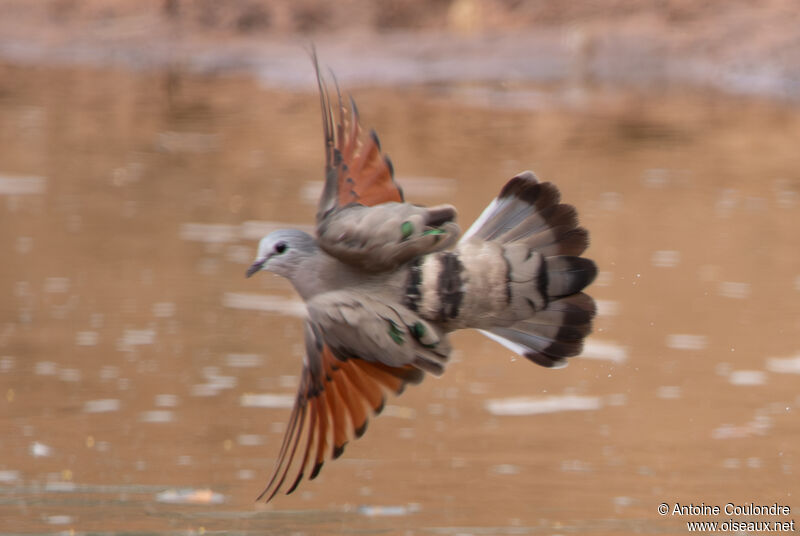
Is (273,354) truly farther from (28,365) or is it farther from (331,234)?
(331,234)

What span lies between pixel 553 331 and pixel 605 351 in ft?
12.4

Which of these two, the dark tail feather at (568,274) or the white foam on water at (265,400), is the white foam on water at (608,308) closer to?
the white foam on water at (265,400)

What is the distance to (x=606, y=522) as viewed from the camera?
17.4 feet

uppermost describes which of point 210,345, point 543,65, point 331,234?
point 331,234

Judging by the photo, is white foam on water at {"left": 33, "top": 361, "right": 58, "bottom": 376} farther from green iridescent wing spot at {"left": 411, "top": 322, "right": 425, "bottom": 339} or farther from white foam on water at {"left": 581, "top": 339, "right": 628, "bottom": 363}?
green iridescent wing spot at {"left": 411, "top": 322, "right": 425, "bottom": 339}

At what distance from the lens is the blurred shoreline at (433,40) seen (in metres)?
19.3

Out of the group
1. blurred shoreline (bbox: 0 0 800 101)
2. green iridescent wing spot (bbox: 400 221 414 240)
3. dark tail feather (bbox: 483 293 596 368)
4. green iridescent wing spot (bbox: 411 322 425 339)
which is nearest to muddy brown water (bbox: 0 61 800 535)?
dark tail feather (bbox: 483 293 596 368)

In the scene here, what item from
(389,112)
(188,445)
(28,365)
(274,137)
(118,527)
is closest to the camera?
(118,527)

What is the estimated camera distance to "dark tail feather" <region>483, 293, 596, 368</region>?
373 centimetres

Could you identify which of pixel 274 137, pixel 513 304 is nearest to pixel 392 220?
pixel 513 304

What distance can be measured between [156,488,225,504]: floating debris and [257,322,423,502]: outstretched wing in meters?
1.87

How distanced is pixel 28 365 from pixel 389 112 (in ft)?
29.7

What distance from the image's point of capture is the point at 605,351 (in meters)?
7.46

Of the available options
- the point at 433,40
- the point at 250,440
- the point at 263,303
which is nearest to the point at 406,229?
the point at 250,440
